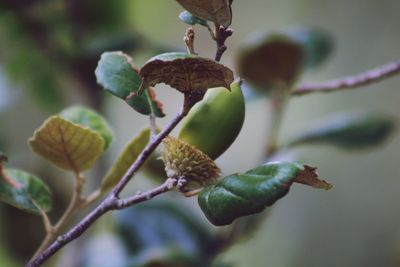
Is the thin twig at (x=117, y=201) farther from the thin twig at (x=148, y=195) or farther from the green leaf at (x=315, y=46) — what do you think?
the green leaf at (x=315, y=46)

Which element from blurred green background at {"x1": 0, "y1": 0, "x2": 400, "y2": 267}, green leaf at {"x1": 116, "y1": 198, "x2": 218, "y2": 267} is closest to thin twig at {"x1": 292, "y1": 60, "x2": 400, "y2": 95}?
green leaf at {"x1": 116, "y1": 198, "x2": 218, "y2": 267}

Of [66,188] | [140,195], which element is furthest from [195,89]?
[66,188]

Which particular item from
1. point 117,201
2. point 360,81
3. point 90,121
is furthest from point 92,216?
point 360,81

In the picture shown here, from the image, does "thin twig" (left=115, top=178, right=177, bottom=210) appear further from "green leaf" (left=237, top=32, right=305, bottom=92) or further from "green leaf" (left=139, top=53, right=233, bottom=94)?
"green leaf" (left=237, top=32, right=305, bottom=92)

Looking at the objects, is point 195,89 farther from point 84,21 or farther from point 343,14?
point 343,14

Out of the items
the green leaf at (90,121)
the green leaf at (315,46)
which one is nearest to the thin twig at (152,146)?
the green leaf at (90,121)

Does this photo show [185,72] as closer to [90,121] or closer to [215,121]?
[215,121]

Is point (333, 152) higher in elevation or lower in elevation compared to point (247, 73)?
lower
